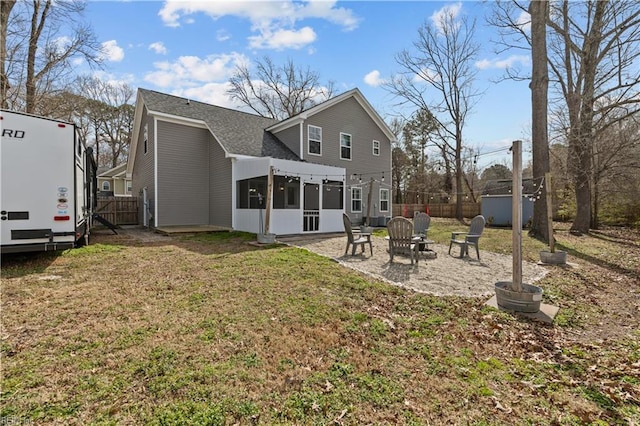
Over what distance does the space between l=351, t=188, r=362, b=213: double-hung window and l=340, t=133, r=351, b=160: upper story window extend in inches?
74.0

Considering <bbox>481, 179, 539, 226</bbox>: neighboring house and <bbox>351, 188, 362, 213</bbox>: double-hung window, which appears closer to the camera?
<bbox>351, 188, 362, 213</bbox>: double-hung window

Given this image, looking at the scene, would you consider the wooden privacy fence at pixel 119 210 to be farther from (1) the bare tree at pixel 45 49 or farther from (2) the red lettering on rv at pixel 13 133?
(2) the red lettering on rv at pixel 13 133

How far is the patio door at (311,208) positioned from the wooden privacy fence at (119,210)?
401 inches

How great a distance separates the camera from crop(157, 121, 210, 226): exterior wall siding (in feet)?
44.7

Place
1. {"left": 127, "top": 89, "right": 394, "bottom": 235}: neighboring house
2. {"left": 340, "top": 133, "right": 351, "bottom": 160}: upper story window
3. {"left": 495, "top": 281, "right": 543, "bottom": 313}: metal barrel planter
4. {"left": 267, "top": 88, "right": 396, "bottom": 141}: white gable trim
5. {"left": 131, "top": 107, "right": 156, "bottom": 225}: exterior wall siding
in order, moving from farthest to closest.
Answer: {"left": 340, "top": 133, "right": 351, "bottom": 160}: upper story window → {"left": 267, "top": 88, "right": 396, "bottom": 141}: white gable trim → {"left": 131, "top": 107, "right": 156, "bottom": 225}: exterior wall siding → {"left": 127, "top": 89, "right": 394, "bottom": 235}: neighboring house → {"left": 495, "top": 281, "right": 543, "bottom": 313}: metal barrel planter

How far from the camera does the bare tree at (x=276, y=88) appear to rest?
→ 29.7 m

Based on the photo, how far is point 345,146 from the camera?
16.9 m

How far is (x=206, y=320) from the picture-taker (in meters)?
3.69

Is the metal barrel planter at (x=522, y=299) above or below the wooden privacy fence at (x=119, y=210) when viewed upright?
below

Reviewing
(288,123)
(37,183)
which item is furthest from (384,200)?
(37,183)

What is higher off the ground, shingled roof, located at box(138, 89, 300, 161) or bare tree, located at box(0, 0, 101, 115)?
bare tree, located at box(0, 0, 101, 115)

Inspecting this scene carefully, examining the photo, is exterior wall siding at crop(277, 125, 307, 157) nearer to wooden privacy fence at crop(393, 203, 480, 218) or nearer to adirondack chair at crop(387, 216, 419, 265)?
adirondack chair at crop(387, 216, 419, 265)

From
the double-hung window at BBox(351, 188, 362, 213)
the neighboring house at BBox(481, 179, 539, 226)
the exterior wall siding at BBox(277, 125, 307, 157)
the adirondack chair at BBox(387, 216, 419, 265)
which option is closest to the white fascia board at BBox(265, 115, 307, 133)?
the exterior wall siding at BBox(277, 125, 307, 157)

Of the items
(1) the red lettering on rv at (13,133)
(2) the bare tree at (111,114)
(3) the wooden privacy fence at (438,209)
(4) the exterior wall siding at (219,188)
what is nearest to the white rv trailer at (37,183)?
(1) the red lettering on rv at (13,133)
